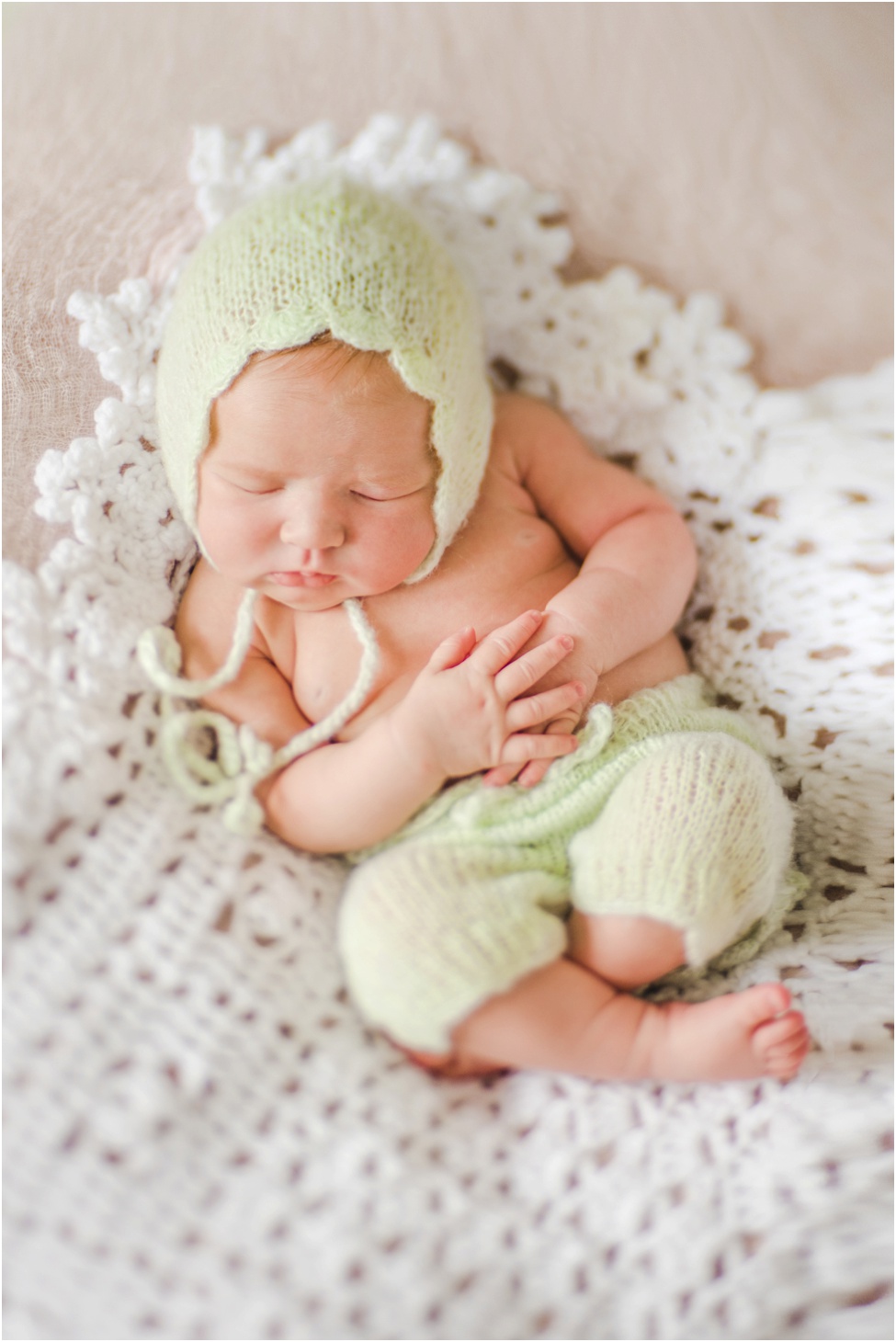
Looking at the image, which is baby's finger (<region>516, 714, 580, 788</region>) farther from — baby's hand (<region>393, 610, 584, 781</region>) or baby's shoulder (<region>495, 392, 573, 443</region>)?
baby's shoulder (<region>495, 392, 573, 443</region>)

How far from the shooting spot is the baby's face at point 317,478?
0.90m

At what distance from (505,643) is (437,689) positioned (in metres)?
0.08

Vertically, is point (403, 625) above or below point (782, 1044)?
above

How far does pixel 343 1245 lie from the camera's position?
0.70 metres

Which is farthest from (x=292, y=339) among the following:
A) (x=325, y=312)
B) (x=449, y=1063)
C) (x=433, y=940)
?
(x=449, y=1063)

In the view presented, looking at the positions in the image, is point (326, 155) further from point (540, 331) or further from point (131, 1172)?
point (131, 1172)

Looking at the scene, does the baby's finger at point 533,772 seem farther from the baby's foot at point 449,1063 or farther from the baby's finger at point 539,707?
the baby's foot at point 449,1063

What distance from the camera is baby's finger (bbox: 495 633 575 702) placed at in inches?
36.0

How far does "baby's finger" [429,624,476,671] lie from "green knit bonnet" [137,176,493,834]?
74 millimetres

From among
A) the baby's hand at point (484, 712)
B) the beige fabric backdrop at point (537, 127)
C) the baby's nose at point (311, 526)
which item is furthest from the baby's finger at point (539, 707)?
the beige fabric backdrop at point (537, 127)

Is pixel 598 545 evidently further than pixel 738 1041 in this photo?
Yes

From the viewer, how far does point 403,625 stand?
40.3 inches

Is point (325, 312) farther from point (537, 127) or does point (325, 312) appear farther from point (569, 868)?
point (569, 868)

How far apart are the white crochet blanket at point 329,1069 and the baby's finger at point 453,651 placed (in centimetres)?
23
